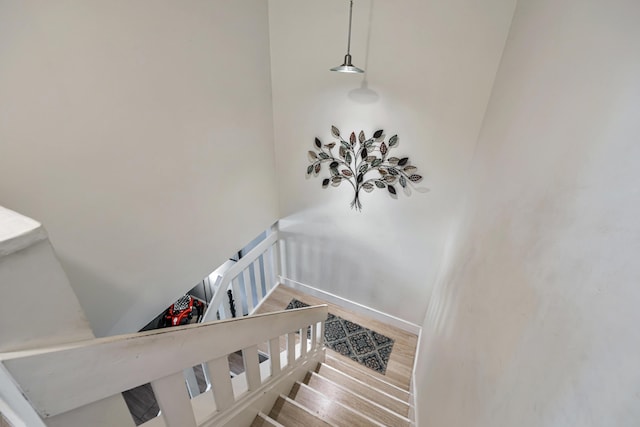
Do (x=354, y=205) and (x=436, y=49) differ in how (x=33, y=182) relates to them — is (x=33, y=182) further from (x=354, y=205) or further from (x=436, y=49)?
(x=436, y=49)

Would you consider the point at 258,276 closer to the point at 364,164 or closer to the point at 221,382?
the point at 364,164

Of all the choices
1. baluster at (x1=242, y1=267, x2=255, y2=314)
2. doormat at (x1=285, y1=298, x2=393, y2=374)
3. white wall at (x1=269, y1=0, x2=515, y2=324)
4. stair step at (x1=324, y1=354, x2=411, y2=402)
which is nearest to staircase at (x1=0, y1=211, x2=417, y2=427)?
stair step at (x1=324, y1=354, x2=411, y2=402)

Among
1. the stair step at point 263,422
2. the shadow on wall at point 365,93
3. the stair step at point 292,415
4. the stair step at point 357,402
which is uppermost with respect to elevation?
the shadow on wall at point 365,93

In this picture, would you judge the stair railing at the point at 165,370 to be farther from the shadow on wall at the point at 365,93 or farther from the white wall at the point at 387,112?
the shadow on wall at the point at 365,93

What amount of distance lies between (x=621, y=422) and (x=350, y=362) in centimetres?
311

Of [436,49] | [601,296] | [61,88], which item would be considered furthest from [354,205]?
[601,296]

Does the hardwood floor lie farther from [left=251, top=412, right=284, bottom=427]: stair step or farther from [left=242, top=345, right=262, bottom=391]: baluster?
[left=242, top=345, right=262, bottom=391]: baluster

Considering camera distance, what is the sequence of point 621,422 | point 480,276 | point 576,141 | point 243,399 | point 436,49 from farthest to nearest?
point 436,49
point 243,399
point 480,276
point 576,141
point 621,422

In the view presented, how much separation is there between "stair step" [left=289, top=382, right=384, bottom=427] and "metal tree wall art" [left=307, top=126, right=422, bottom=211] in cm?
171

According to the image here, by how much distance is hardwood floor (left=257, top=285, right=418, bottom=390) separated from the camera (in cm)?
303

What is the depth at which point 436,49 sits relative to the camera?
2.12m

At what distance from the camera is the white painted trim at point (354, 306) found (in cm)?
341

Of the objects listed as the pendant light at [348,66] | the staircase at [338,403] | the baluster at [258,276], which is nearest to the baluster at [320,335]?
the staircase at [338,403]

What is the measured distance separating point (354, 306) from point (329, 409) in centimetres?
175
